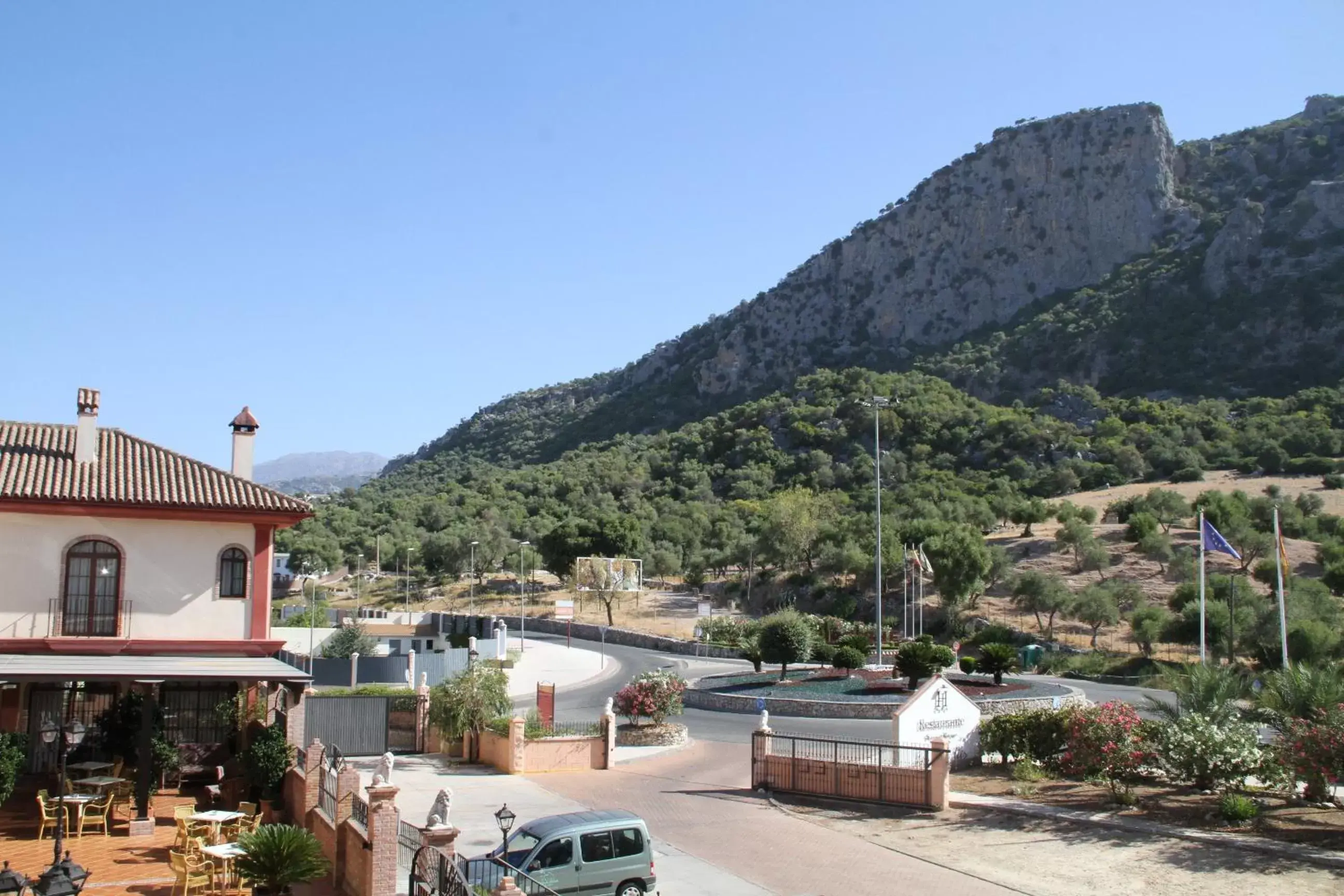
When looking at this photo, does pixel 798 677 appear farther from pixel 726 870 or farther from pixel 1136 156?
pixel 1136 156

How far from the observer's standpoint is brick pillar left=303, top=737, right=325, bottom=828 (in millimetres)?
17378

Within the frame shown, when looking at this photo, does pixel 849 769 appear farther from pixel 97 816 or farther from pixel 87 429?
pixel 87 429

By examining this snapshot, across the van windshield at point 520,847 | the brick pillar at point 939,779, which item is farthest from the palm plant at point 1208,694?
the van windshield at point 520,847

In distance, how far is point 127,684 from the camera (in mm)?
20203

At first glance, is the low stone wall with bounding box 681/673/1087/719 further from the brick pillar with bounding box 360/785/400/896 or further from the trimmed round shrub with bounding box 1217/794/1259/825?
the brick pillar with bounding box 360/785/400/896

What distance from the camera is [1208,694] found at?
19.6m

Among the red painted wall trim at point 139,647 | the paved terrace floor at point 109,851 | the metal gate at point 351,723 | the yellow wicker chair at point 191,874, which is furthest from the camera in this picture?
the metal gate at point 351,723

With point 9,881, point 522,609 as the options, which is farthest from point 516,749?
point 522,609

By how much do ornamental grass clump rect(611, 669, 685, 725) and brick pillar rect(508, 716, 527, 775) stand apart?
4.08 m

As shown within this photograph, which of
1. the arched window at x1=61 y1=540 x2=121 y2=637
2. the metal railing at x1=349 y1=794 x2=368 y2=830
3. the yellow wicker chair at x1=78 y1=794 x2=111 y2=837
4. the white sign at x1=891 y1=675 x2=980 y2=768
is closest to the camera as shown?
the metal railing at x1=349 y1=794 x2=368 y2=830

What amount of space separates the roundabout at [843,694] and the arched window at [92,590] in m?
19.9

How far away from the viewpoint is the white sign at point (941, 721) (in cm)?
2183

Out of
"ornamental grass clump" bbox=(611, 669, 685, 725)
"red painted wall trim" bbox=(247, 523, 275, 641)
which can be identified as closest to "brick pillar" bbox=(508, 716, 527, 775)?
"ornamental grass clump" bbox=(611, 669, 685, 725)

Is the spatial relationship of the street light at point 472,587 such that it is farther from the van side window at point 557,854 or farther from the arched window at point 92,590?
the van side window at point 557,854
